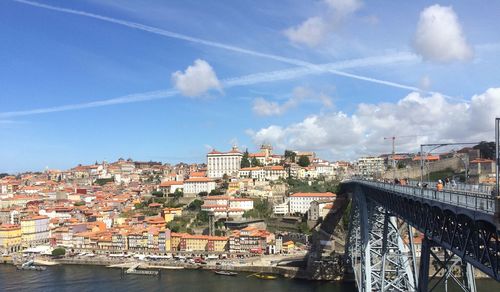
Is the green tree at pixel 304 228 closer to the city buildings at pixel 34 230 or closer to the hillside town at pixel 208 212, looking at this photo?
the hillside town at pixel 208 212

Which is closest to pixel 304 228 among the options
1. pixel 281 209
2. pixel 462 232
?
pixel 281 209

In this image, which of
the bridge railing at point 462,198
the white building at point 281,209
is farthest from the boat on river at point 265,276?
the bridge railing at point 462,198

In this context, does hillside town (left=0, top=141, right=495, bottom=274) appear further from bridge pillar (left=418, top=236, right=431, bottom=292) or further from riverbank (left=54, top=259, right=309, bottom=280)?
bridge pillar (left=418, top=236, right=431, bottom=292)

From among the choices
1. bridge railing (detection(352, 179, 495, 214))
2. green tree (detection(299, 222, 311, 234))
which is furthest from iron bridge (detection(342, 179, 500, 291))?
green tree (detection(299, 222, 311, 234))

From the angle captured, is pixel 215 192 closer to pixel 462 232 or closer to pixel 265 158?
pixel 265 158

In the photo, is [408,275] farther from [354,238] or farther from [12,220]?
[12,220]

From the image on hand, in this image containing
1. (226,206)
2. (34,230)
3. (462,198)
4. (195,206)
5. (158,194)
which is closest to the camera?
(462,198)

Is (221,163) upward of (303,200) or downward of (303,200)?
upward

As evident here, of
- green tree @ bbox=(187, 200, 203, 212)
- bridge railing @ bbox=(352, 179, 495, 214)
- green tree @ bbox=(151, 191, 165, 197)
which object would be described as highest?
bridge railing @ bbox=(352, 179, 495, 214)
